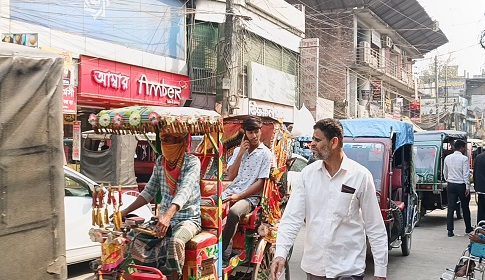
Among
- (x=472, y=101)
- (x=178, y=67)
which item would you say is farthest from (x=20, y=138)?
(x=472, y=101)


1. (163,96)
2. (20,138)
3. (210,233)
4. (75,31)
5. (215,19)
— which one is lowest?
(210,233)

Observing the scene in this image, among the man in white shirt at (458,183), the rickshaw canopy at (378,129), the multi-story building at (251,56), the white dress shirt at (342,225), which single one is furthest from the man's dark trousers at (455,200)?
the white dress shirt at (342,225)

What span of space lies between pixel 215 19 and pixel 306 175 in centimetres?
1676

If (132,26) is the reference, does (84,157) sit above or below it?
below

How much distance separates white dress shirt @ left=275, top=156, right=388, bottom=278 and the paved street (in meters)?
4.04

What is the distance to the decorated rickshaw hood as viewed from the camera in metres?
4.96

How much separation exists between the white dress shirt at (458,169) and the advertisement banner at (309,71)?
618 inches

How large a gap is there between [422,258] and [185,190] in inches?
232

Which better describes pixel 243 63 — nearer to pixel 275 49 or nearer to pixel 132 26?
pixel 275 49

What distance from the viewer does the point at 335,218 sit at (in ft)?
12.0

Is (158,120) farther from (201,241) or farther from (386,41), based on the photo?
(386,41)

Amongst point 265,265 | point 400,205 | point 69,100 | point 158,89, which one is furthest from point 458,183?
point 158,89

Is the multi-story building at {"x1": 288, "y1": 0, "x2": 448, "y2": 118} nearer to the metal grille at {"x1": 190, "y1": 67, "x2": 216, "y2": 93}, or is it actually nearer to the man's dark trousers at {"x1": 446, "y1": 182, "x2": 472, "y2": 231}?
the metal grille at {"x1": 190, "y1": 67, "x2": 216, "y2": 93}

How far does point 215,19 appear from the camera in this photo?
783 inches
